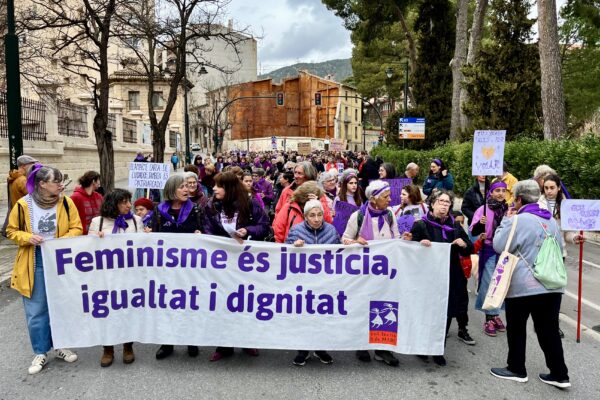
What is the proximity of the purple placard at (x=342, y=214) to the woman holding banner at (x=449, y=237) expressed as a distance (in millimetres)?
2023

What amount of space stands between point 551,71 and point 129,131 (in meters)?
24.6

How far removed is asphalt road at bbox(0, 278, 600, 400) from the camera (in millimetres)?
3941

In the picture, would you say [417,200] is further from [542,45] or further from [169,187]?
[542,45]

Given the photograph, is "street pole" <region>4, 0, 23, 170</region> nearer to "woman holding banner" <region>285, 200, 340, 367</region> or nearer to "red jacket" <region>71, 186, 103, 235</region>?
"red jacket" <region>71, 186, 103, 235</region>

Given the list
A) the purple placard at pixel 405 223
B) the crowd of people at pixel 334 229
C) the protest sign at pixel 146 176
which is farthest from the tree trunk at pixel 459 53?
the crowd of people at pixel 334 229

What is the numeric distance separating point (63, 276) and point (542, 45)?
14.4 meters

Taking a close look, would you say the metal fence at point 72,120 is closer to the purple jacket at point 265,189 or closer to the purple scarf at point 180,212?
the purple jacket at point 265,189

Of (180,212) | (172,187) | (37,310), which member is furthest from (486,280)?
(37,310)

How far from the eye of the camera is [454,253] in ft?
15.2

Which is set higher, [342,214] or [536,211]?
[536,211]

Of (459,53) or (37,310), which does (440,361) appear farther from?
(459,53)

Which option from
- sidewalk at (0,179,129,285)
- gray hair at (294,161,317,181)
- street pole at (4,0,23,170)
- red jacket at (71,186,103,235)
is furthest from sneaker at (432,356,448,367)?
street pole at (4,0,23,170)

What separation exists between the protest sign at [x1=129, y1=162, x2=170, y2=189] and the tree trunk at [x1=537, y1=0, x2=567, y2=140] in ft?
37.2

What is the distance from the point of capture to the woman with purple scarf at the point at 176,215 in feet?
15.5
